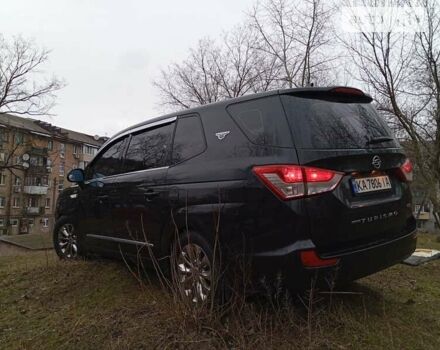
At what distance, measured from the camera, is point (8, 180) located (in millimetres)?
50406

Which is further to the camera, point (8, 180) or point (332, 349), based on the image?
point (8, 180)

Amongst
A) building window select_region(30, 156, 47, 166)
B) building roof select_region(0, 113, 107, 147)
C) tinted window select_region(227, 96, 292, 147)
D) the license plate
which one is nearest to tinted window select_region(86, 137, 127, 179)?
tinted window select_region(227, 96, 292, 147)

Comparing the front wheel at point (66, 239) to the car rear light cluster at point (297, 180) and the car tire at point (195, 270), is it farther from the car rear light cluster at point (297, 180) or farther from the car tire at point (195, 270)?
the car rear light cluster at point (297, 180)

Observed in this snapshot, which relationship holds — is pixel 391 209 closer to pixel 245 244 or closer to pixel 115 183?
pixel 245 244

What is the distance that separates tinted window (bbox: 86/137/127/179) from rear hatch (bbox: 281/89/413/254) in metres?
2.42

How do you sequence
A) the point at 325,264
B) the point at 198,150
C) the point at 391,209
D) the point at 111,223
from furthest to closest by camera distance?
the point at 111,223 → the point at 198,150 → the point at 391,209 → the point at 325,264

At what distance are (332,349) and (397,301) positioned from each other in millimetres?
1325

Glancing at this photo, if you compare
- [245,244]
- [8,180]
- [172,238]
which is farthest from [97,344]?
[8,180]

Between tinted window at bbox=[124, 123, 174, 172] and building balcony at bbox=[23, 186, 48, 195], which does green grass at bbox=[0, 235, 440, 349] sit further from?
building balcony at bbox=[23, 186, 48, 195]

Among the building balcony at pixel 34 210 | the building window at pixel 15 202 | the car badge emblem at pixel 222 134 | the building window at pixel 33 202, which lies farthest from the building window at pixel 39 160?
the car badge emblem at pixel 222 134

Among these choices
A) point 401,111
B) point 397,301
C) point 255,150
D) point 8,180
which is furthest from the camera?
point 8,180

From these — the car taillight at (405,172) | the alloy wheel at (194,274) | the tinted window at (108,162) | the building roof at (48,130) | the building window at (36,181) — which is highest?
the building roof at (48,130)

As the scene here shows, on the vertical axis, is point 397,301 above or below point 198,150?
below

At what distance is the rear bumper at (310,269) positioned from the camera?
271cm
